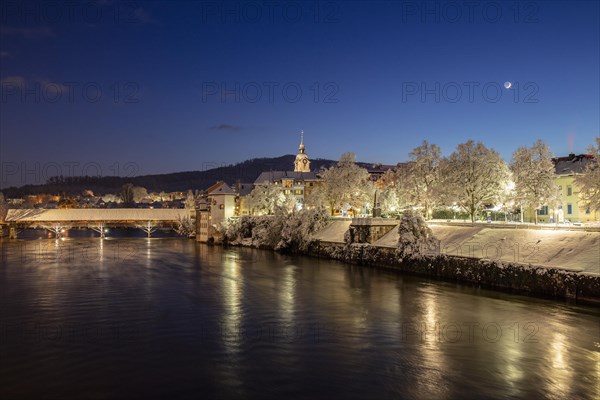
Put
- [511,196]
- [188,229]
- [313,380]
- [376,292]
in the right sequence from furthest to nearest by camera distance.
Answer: [188,229] < [511,196] < [376,292] < [313,380]

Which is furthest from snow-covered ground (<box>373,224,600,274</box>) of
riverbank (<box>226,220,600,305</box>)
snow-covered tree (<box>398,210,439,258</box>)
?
snow-covered tree (<box>398,210,439,258</box>)

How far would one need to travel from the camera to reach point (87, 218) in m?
127

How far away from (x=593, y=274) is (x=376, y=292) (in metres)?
15.2

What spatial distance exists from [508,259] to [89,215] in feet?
381

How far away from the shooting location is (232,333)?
87.9 feet

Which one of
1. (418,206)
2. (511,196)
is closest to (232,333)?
(511,196)

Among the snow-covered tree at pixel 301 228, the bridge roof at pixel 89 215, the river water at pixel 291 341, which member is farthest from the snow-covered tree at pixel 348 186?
the bridge roof at pixel 89 215

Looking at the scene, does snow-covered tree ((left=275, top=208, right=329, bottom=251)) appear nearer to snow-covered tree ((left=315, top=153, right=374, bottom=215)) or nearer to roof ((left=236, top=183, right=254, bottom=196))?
snow-covered tree ((left=315, top=153, right=374, bottom=215))

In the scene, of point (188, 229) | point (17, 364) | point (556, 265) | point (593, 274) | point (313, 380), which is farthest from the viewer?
point (188, 229)

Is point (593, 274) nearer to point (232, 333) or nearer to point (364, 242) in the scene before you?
point (232, 333)

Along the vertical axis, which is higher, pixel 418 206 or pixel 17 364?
pixel 418 206

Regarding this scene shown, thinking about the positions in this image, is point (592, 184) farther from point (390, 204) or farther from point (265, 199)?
point (265, 199)

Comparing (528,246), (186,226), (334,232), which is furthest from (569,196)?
(186,226)

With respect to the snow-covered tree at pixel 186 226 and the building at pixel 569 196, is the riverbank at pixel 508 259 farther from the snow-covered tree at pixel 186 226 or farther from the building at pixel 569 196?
the snow-covered tree at pixel 186 226
